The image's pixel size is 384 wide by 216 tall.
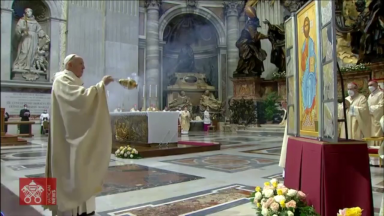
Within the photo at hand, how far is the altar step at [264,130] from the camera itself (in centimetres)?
1426

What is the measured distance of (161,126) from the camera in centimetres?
782

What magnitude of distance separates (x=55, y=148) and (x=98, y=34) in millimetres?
14664

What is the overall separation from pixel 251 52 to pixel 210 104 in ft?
12.7

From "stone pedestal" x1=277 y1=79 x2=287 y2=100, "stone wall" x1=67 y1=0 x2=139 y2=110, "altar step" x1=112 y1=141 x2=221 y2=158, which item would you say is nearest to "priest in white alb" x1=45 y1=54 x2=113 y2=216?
"altar step" x1=112 y1=141 x2=221 y2=158

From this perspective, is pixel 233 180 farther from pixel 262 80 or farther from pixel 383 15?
pixel 262 80

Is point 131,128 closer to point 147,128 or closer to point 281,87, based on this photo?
point 147,128

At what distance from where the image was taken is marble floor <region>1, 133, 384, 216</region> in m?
3.12

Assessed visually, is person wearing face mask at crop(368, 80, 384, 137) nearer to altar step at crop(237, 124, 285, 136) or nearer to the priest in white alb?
the priest in white alb

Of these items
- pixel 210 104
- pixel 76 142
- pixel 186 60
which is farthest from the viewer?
pixel 186 60

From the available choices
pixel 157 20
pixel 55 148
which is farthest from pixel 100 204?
pixel 157 20

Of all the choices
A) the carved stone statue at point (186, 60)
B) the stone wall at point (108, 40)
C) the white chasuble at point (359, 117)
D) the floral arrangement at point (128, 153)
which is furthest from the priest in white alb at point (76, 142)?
the carved stone statue at point (186, 60)

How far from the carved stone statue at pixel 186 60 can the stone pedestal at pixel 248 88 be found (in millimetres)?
3993

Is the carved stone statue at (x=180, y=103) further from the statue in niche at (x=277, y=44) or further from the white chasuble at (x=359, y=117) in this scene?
the white chasuble at (x=359, y=117)

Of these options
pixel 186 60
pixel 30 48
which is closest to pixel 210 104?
pixel 186 60
